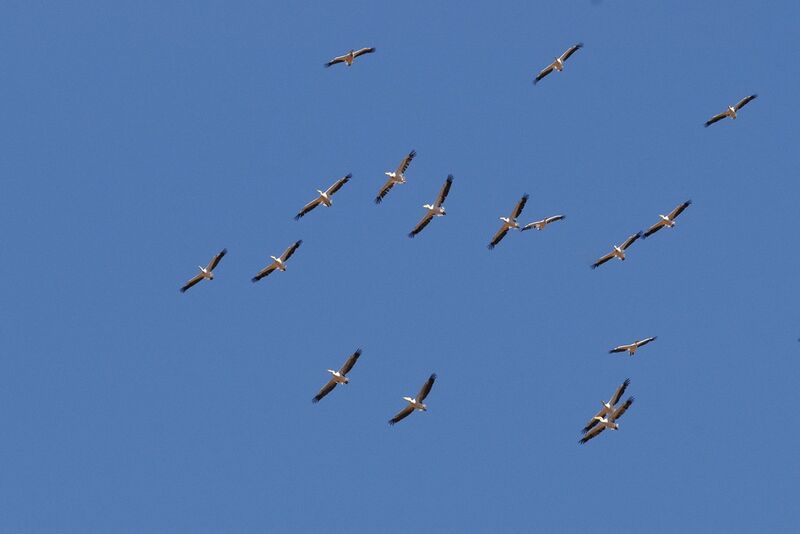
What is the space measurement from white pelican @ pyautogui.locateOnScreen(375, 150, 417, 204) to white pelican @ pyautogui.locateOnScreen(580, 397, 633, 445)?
13.5m

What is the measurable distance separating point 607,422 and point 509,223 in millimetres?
9748

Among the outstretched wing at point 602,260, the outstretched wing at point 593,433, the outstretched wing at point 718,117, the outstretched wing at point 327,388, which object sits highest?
the outstretched wing at point 718,117

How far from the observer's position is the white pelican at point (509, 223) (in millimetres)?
70125

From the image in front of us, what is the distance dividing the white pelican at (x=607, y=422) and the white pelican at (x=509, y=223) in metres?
9.03

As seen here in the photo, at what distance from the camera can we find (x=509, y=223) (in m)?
70.9

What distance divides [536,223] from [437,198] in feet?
20.2

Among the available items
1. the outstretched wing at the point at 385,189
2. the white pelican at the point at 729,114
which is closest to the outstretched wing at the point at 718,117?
the white pelican at the point at 729,114

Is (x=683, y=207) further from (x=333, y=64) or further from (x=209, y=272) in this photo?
(x=209, y=272)

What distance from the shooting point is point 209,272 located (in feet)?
235

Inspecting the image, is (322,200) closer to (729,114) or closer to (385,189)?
(385,189)

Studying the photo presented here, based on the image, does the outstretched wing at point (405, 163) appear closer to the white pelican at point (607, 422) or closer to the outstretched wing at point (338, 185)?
the outstretched wing at point (338, 185)

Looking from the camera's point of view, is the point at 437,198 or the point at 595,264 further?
the point at 595,264

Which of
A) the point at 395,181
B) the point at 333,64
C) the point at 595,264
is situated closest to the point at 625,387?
the point at 595,264

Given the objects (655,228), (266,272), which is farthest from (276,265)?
(655,228)
